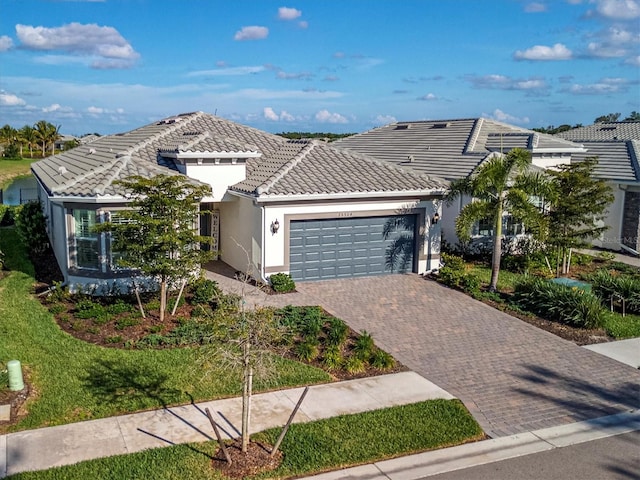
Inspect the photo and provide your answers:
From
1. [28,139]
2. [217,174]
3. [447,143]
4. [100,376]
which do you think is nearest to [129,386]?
[100,376]

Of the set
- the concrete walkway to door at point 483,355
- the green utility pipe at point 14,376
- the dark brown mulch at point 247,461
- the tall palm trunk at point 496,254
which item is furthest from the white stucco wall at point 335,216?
the dark brown mulch at point 247,461

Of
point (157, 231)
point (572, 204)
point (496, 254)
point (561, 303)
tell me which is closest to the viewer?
point (157, 231)

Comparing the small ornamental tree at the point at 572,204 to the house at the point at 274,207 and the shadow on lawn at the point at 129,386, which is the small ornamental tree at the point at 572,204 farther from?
the shadow on lawn at the point at 129,386

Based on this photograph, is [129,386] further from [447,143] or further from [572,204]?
[447,143]

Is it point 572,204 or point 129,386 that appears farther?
point 572,204

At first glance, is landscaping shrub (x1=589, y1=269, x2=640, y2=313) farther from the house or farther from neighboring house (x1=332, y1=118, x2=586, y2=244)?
neighboring house (x1=332, y1=118, x2=586, y2=244)
